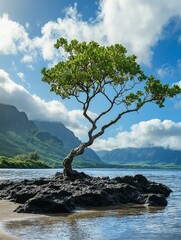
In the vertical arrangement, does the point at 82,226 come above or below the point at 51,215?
below

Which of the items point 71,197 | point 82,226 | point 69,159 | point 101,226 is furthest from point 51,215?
point 69,159

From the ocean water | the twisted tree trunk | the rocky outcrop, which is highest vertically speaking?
the twisted tree trunk

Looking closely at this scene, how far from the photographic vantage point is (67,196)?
30109 millimetres

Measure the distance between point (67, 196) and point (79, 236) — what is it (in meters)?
11.8

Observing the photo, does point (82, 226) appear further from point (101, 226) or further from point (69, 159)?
point (69, 159)

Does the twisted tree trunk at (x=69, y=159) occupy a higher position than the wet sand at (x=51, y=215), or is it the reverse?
the twisted tree trunk at (x=69, y=159)

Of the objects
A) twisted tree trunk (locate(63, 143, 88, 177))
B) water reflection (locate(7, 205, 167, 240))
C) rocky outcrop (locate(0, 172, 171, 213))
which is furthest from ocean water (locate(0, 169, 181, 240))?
twisted tree trunk (locate(63, 143, 88, 177))

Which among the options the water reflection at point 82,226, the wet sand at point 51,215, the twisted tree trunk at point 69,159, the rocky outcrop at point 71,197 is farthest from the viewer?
the twisted tree trunk at point 69,159

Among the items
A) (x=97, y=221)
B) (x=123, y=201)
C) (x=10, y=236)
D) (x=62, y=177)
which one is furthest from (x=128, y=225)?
(x=62, y=177)

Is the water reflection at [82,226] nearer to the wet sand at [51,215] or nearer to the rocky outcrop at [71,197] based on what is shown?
the wet sand at [51,215]

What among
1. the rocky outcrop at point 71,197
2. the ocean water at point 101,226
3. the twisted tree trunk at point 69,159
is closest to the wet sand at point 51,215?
the ocean water at point 101,226

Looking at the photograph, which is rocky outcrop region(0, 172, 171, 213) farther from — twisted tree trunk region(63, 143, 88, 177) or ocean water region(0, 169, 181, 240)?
twisted tree trunk region(63, 143, 88, 177)

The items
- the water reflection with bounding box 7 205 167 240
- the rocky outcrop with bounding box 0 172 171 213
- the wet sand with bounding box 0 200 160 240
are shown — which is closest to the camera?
the water reflection with bounding box 7 205 167 240

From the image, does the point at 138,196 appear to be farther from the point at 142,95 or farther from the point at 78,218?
the point at 142,95
